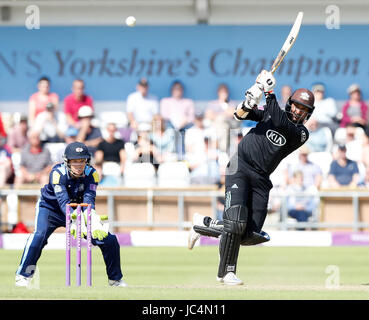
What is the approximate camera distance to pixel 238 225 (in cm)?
847

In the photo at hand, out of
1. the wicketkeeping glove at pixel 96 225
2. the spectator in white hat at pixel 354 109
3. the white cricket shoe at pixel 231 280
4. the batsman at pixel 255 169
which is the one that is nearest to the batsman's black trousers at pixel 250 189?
the batsman at pixel 255 169

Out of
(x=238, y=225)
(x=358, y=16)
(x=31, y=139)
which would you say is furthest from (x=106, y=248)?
(x=358, y=16)

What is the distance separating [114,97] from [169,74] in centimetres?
108

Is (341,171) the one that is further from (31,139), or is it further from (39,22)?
(39,22)

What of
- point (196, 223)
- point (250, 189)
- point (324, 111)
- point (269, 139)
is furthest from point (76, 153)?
point (324, 111)

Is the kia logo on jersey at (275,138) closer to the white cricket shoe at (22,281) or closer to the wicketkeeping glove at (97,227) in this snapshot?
the wicketkeeping glove at (97,227)

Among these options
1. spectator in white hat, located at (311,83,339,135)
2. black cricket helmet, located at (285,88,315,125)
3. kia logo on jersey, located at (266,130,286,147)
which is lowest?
kia logo on jersey, located at (266,130,286,147)

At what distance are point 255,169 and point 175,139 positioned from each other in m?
7.19

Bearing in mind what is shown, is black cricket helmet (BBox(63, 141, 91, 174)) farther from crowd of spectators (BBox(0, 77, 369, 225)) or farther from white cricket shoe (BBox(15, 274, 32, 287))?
crowd of spectators (BBox(0, 77, 369, 225))

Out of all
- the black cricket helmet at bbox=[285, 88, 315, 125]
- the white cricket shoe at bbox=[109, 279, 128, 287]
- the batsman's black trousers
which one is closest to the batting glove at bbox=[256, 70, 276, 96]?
the black cricket helmet at bbox=[285, 88, 315, 125]

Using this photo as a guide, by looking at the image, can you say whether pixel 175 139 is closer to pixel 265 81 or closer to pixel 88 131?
pixel 88 131

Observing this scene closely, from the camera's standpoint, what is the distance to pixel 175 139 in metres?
15.8

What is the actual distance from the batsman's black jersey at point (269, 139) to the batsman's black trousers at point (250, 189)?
0.07 metres

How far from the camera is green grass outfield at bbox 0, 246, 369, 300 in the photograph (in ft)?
23.5
